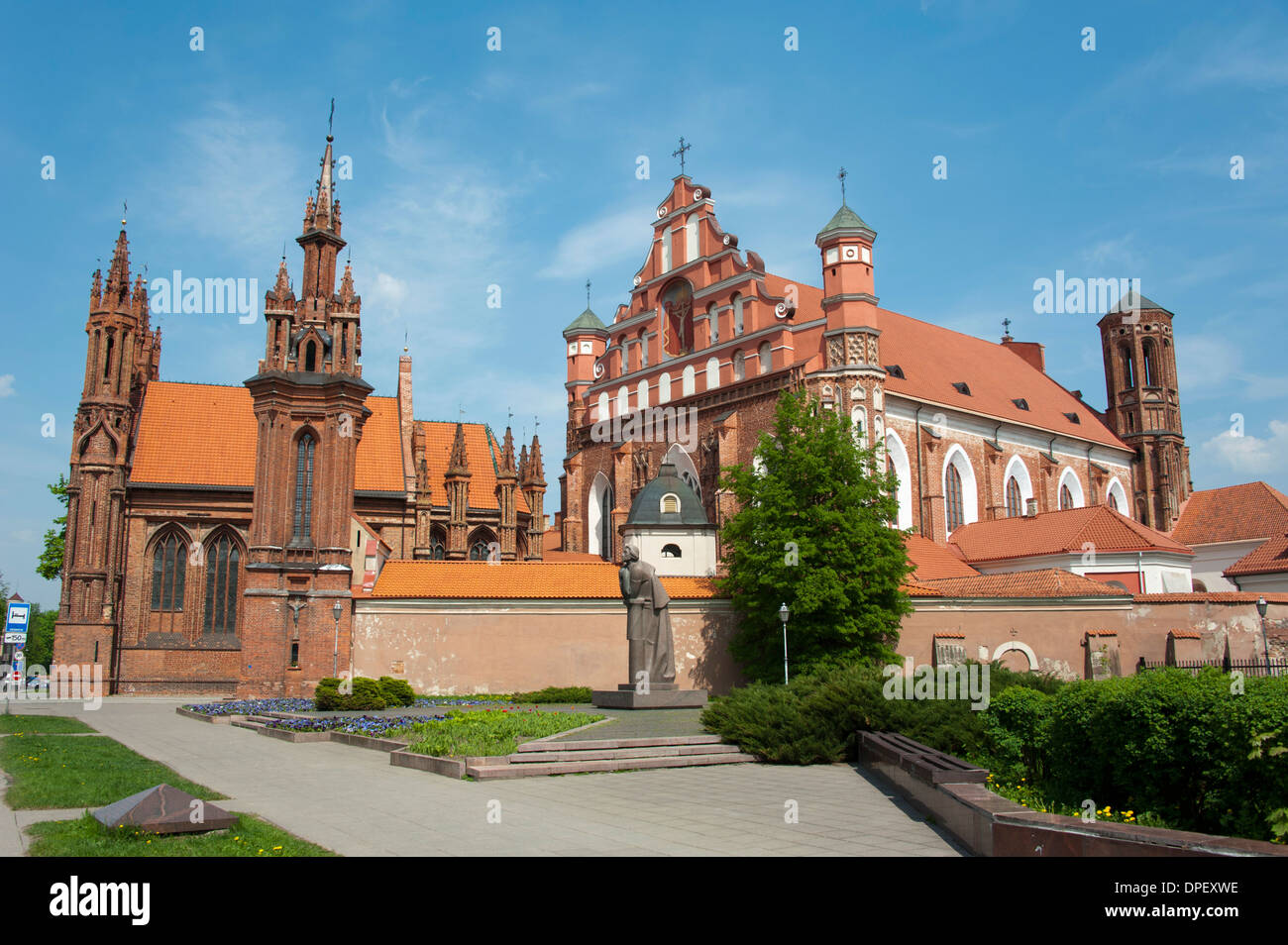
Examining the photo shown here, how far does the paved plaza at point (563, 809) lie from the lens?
8539 millimetres

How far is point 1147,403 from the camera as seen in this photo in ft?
185

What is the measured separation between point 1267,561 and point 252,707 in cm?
3837

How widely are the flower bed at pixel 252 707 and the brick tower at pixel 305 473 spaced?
214cm

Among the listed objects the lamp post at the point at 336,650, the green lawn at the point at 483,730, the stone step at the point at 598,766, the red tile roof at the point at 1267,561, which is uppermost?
the red tile roof at the point at 1267,561

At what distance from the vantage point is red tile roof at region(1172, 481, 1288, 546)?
47.6 m

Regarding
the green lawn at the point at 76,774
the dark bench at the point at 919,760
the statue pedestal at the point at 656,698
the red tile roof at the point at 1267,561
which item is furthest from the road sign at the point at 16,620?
the red tile roof at the point at 1267,561

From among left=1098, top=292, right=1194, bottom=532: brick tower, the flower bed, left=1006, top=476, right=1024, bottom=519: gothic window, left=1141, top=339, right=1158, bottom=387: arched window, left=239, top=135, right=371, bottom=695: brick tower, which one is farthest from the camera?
left=1141, top=339, right=1158, bottom=387: arched window

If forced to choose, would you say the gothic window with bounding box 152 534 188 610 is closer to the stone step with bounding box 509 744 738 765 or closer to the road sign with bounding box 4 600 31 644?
the road sign with bounding box 4 600 31 644

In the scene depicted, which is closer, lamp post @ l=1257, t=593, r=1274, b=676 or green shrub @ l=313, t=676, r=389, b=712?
green shrub @ l=313, t=676, r=389, b=712

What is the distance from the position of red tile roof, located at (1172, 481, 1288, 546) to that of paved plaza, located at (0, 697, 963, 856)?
42394mm

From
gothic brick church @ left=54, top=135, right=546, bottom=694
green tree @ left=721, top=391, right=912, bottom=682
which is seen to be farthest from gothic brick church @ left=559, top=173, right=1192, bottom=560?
gothic brick church @ left=54, top=135, right=546, bottom=694

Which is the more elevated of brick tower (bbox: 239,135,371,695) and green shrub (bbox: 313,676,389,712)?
brick tower (bbox: 239,135,371,695)

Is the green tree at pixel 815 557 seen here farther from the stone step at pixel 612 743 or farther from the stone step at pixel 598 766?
the stone step at pixel 598 766
